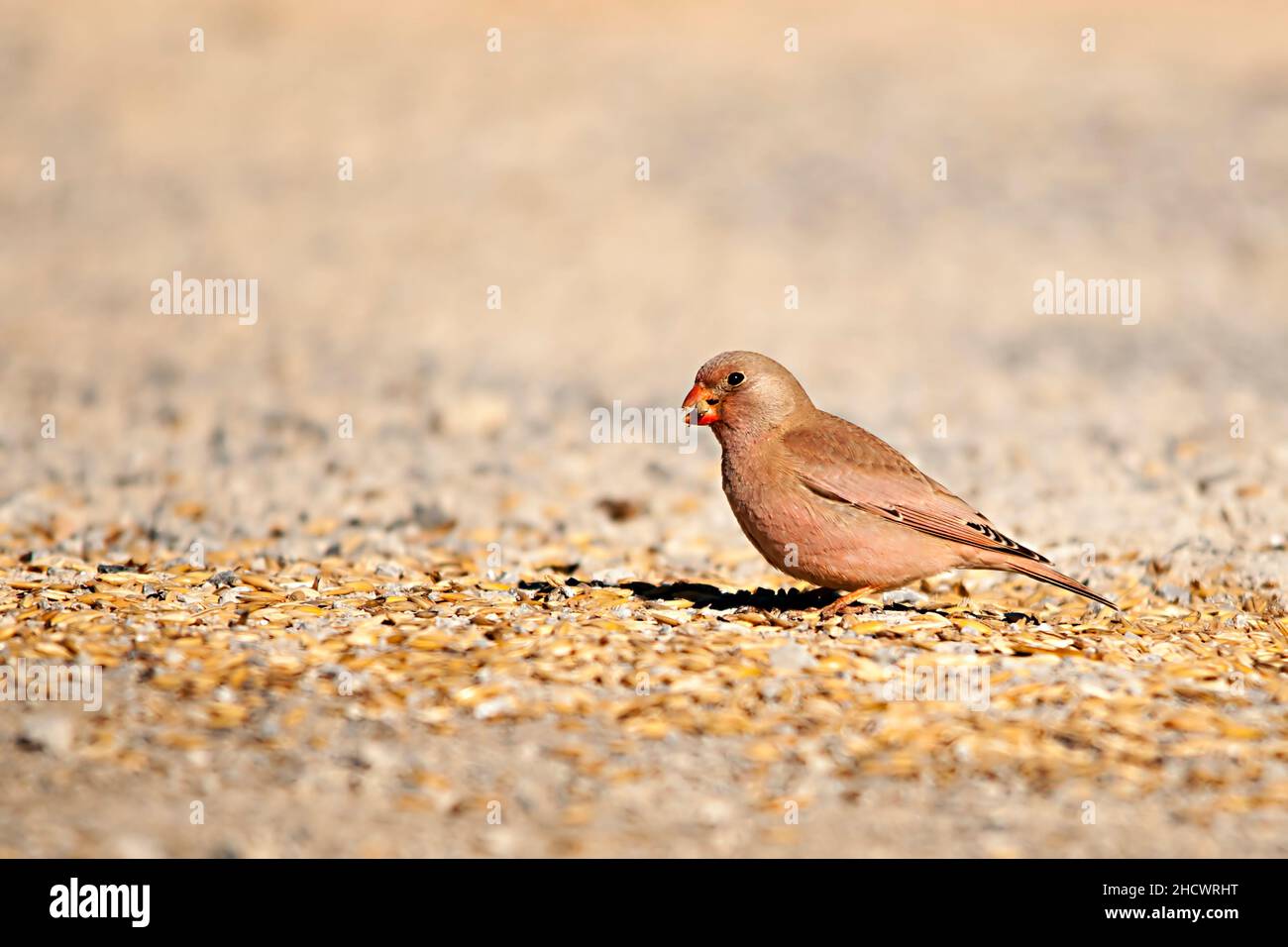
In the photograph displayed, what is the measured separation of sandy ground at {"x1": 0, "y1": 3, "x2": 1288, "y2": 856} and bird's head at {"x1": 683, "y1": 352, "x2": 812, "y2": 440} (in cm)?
86

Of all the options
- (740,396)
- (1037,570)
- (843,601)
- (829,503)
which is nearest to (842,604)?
(843,601)

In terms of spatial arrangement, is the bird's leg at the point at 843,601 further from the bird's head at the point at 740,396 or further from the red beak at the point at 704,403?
the red beak at the point at 704,403

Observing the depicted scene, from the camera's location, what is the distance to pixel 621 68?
727 inches

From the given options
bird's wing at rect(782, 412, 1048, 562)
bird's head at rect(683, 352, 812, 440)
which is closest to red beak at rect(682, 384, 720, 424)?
bird's head at rect(683, 352, 812, 440)

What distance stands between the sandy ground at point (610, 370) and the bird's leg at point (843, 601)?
13 cm

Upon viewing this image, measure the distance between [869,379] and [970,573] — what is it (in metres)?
4.76

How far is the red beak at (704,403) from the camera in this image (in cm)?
617

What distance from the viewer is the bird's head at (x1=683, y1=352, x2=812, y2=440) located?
614cm

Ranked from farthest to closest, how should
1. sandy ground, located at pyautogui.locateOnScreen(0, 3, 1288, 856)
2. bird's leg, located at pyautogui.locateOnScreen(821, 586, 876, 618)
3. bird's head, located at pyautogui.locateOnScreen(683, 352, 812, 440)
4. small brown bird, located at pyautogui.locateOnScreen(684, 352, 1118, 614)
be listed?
1. bird's head, located at pyautogui.locateOnScreen(683, 352, 812, 440)
2. bird's leg, located at pyautogui.locateOnScreen(821, 586, 876, 618)
3. small brown bird, located at pyautogui.locateOnScreen(684, 352, 1118, 614)
4. sandy ground, located at pyautogui.locateOnScreen(0, 3, 1288, 856)

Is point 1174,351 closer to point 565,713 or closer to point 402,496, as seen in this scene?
point 402,496

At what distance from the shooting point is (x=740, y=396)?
242 inches


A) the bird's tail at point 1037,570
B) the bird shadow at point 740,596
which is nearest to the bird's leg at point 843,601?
the bird shadow at point 740,596

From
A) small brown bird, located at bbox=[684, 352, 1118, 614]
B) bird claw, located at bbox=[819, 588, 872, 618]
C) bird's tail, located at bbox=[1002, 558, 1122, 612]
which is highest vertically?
small brown bird, located at bbox=[684, 352, 1118, 614]

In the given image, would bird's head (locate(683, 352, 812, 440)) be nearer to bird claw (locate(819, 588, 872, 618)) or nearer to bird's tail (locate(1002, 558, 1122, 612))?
bird claw (locate(819, 588, 872, 618))
